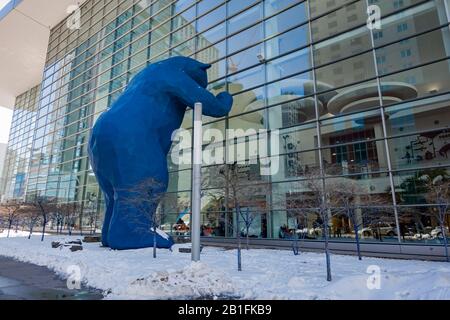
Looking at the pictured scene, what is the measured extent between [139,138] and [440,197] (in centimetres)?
1086

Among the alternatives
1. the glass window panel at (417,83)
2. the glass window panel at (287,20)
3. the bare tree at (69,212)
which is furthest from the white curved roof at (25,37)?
the glass window panel at (417,83)

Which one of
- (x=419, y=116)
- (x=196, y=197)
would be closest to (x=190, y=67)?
(x=196, y=197)

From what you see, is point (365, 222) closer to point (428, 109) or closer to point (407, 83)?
point (428, 109)

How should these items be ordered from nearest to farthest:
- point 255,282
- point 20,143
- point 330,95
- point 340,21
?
point 255,282 < point 330,95 < point 340,21 < point 20,143

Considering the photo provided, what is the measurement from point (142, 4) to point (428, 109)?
973 inches

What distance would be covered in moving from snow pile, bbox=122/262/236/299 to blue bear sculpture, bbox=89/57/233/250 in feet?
20.7

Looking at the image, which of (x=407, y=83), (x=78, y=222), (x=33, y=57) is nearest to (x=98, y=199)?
(x=78, y=222)

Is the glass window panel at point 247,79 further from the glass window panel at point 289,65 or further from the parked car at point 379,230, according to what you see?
the parked car at point 379,230

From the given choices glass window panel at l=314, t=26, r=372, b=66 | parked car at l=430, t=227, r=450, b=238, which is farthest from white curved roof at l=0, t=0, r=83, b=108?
parked car at l=430, t=227, r=450, b=238

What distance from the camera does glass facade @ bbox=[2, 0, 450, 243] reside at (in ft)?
41.7

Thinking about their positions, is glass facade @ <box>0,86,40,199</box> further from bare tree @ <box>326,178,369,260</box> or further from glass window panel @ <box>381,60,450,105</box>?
glass window panel @ <box>381,60,450,105</box>

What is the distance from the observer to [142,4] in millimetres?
28438

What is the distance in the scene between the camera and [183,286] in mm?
6051

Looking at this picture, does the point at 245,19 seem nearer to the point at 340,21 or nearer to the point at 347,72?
the point at 340,21
